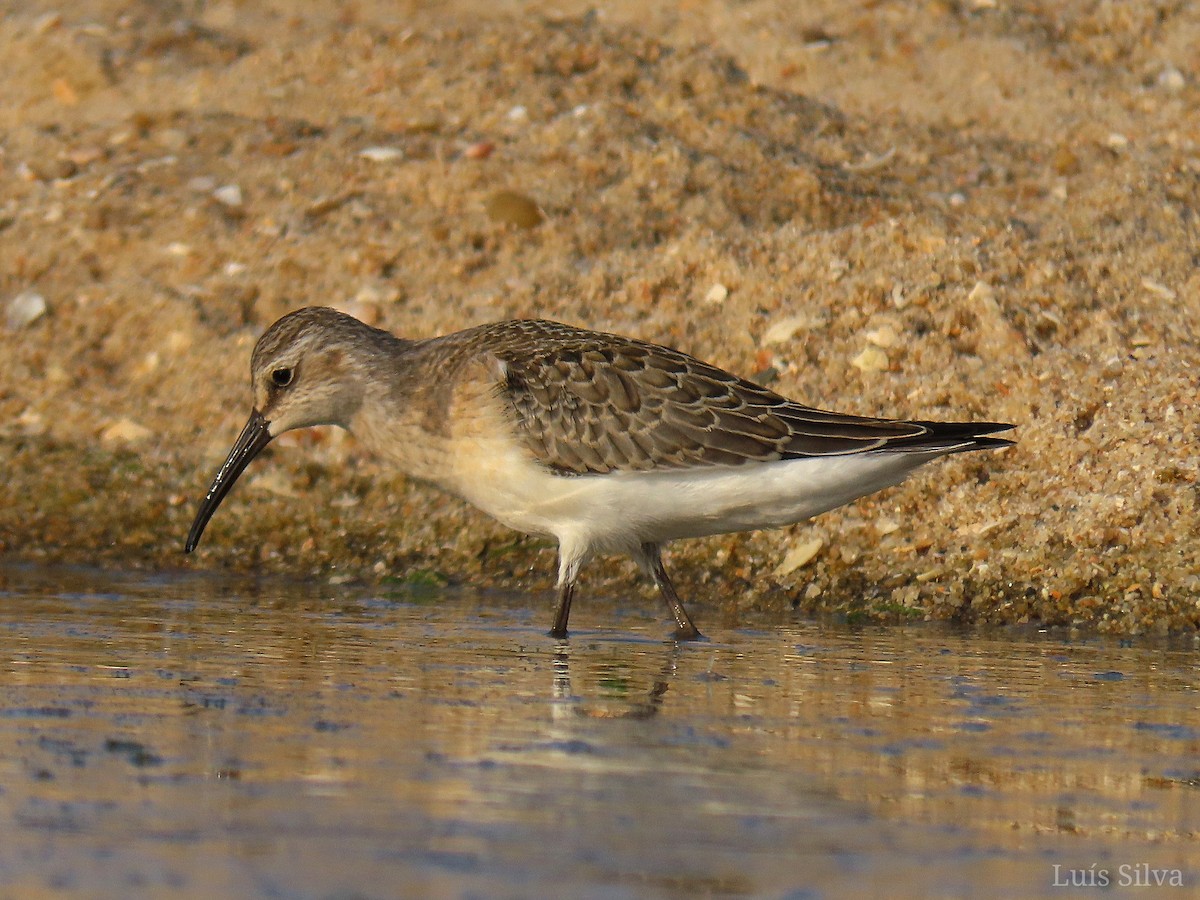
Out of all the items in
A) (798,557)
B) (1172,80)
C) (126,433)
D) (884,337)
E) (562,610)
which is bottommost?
(562,610)

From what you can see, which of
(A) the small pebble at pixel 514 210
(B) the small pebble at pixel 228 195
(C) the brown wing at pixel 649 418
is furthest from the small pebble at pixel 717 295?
(B) the small pebble at pixel 228 195

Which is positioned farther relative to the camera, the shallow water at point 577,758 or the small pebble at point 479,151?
the small pebble at point 479,151

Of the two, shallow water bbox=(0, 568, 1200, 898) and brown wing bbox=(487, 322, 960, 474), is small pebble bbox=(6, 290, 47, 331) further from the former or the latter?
brown wing bbox=(487, 322, 960, 474)

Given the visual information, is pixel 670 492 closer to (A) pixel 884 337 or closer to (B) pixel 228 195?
(A) pixel 884 337

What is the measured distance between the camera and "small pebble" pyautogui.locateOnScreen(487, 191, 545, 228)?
11.9 meters

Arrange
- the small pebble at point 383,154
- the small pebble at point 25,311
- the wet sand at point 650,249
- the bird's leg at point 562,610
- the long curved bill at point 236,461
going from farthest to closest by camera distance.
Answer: the small pebble at point 383,154
the small pebble at point 25,311
the wet sand at point 650,249
the long curved bill at point 236,461
the bird's leg at point 562,610

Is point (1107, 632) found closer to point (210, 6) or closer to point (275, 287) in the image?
point (275, 287)

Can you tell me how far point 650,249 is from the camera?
1148 cm

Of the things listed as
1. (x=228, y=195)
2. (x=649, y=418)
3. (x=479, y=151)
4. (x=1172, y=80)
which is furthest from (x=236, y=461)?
(x=1172, y=80)

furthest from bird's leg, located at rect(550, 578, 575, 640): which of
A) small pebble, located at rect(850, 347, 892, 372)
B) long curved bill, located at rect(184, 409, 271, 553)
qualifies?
small pebble, located at rect(850, 347, 892, 372)

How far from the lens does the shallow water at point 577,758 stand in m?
4.29

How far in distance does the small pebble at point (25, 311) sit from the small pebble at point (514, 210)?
2.92m

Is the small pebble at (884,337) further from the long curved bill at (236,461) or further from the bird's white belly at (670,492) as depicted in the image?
the long curved bill at (236,461)

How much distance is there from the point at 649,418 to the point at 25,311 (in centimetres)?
537
